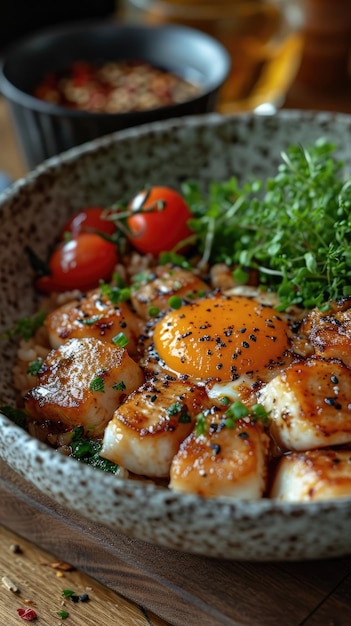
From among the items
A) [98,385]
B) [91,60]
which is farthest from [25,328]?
[91,60]

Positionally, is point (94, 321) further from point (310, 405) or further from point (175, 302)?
point (310, 405)

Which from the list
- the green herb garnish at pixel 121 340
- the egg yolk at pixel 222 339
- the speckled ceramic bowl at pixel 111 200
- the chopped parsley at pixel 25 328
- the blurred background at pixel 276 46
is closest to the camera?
the speckled ceramic bowl at pixel 111 200

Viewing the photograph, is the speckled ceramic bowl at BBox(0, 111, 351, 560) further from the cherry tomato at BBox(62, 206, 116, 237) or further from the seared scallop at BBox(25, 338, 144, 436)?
the seared scallop at BBox(25, 338, 144, 436)

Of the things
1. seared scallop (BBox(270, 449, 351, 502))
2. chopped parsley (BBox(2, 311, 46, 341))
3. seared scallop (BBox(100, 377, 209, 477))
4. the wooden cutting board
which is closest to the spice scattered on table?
chopped parsley (BBox(2, 311, 46, 341))

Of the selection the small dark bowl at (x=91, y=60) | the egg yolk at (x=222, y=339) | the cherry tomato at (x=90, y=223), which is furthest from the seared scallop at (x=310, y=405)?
the small dark bowl at (x=91, y=60)

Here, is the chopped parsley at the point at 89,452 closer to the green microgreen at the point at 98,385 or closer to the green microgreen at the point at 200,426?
the green microgreen at the point at 98,385

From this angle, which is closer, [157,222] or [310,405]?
[310,405]
